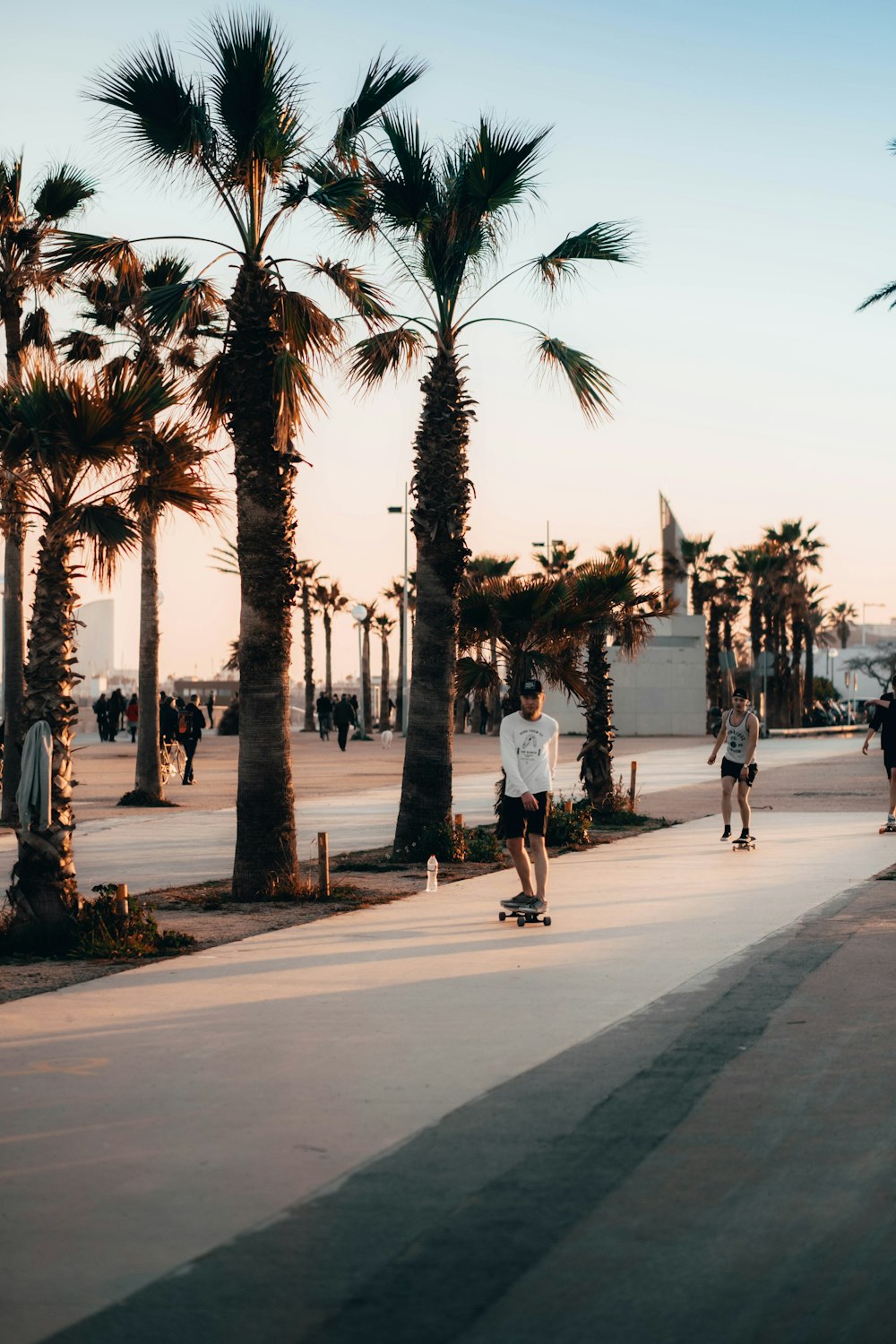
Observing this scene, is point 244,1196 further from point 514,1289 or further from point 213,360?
point 213,360

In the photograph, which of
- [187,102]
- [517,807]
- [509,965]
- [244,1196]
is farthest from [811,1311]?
[187,102]

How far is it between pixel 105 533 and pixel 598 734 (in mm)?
11156

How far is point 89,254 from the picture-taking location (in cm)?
1188

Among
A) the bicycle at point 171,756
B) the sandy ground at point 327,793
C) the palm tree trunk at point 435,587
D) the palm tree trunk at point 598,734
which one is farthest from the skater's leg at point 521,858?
the bicycle at point 171,756

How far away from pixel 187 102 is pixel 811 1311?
10.5m

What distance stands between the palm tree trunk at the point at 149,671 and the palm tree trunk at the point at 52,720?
13455 mm

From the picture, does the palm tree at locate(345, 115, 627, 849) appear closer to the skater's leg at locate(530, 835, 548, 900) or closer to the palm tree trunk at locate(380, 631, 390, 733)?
the skater's leg at locate(530, 835, 548, 900)

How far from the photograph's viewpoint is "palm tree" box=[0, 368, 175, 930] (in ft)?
32.2

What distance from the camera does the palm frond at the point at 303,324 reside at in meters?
12.7

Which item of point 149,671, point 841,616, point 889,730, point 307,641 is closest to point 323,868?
point 889,730

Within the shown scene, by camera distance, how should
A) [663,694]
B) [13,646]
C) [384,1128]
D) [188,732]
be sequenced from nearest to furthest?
[384,1128] < [13,646] < [188,732] < [663,694]

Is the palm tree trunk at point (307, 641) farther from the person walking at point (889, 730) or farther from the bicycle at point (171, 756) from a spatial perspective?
the person walking at point (889, 730)

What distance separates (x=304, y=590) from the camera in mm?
77625

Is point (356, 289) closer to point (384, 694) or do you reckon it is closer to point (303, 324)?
point (303, 324)
